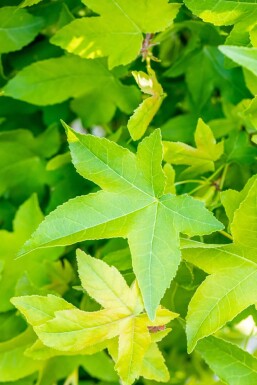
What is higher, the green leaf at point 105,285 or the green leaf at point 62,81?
the green leaf at point 62,81

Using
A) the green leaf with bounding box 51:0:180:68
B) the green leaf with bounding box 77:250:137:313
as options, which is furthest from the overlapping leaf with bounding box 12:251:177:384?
the green leaf with bounding box 51:0:180:68

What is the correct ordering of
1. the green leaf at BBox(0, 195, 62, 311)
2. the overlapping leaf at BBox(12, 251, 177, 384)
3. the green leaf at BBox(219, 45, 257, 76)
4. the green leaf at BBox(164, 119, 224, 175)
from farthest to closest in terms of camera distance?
1. the green leaf at BBox(0, 195, 62, 311)
2. the green leaf at BBox(164, 119, 224, 175)
3. the overlapping leaf at BBox(12, 251, 177, 384)
4. the green leaf at BBox(219, 45, 257, 76)

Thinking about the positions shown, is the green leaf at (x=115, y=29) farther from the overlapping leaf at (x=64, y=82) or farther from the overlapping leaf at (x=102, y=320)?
the overlapping leaf at (x=102, y=320)

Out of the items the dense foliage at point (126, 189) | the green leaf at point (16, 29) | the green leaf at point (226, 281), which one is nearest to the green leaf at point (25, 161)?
the dense foliage at point (126, 189)

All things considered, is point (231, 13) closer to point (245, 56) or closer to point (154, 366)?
point (245, 56)

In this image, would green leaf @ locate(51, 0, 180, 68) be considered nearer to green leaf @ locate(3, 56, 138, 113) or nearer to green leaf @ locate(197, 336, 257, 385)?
green leaf @ locate(3, 56, 138, 113)

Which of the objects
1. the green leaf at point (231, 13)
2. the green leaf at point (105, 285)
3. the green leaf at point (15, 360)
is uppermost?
the green leaf at point (231, 13)

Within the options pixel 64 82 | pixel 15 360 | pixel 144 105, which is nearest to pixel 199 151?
pixel 144 105
